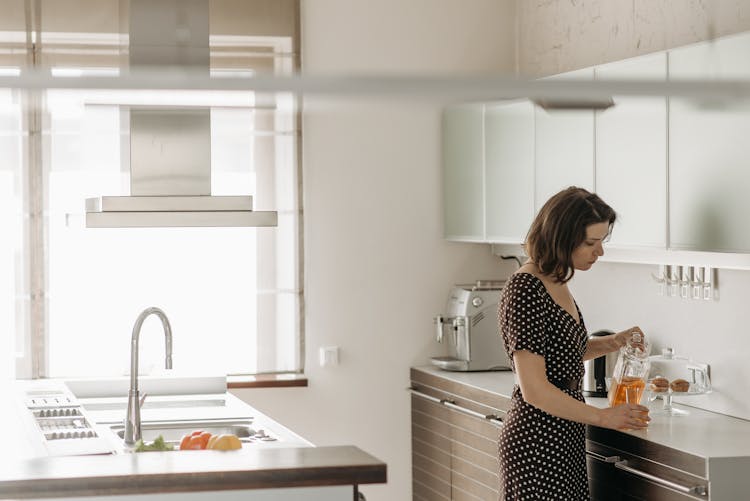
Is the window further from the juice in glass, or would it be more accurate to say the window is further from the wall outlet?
the juice in glass

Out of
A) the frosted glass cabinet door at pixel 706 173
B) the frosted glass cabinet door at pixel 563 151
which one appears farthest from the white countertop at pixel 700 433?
the frosted glass cabinet door at pixel 563 151

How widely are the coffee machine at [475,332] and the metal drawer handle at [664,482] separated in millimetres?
1499

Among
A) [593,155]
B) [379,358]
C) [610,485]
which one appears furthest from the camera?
[379,358]

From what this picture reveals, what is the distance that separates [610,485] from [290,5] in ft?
8.57

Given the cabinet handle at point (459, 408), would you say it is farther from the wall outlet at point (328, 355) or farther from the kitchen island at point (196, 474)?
the kitchen island at point (196, 474)

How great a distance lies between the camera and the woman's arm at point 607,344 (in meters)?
3.04

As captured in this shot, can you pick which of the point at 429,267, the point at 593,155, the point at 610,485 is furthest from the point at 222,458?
the point at 429,267

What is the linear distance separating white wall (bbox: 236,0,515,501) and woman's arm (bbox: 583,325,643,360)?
188cm

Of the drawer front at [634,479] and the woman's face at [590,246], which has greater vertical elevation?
the woman's face at [590,246]

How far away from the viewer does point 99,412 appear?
3.78 meters

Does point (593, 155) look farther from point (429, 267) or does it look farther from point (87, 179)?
point (87, 179)

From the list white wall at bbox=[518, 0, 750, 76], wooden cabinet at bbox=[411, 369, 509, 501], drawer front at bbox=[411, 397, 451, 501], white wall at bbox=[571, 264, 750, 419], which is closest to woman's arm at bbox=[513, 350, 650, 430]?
white wall at bbox=[571, 264, 750, 419]

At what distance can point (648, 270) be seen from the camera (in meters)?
3.83

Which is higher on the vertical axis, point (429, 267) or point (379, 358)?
point (429, 267)
